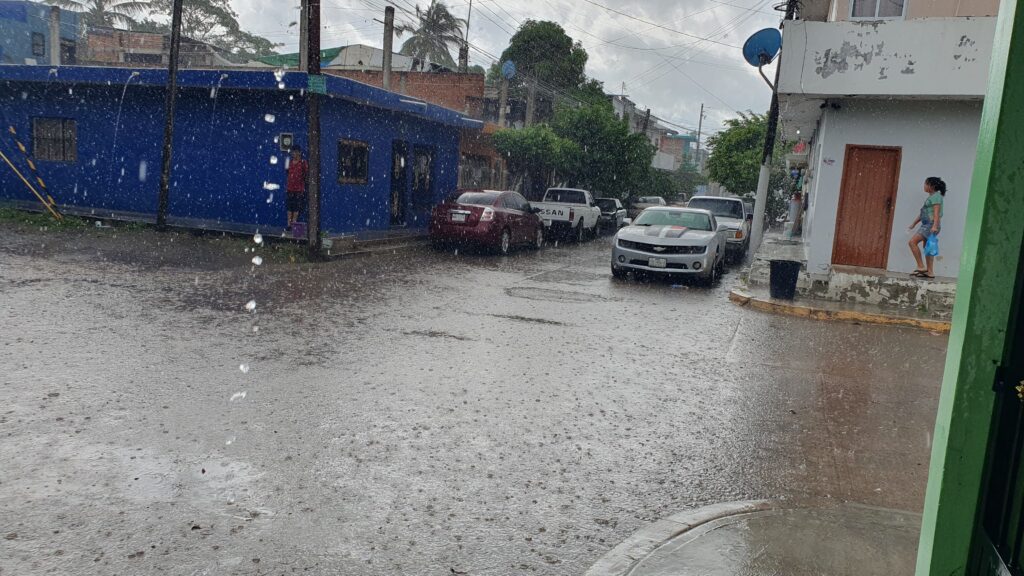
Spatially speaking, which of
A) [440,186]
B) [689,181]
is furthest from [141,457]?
[689,181]

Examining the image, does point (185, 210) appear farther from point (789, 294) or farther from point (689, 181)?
point (689, 181)

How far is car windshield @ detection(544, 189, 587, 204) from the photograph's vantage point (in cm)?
2586

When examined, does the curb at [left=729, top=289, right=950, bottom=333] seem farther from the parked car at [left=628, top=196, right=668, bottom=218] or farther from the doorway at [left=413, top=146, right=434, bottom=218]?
the parked car at [left=628, top=196, right=668, bottom=218]

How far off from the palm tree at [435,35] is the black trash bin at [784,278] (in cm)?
4151

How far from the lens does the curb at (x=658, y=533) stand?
141 inches

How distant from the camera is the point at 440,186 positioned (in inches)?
958

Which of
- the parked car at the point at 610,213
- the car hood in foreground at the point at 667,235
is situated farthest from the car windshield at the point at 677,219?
the parked car at the point at 610,213

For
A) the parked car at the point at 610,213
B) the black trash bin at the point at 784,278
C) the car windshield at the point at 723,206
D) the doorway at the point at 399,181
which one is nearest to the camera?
the black trash bin at the point at 784,278

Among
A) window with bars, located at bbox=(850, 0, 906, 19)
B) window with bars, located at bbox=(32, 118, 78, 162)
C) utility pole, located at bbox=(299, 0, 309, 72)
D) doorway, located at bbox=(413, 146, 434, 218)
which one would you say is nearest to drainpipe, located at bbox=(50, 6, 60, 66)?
window with bars, located at bbox=(32, 118, 78, 162)

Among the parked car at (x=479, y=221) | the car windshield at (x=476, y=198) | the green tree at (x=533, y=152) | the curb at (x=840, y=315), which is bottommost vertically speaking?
the curb at (x=840, y=315)

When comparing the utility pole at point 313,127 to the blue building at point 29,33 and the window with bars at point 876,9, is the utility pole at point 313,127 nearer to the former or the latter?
the window with bars at point 876,9

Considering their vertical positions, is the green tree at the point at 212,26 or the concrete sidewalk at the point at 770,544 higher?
the green tree at the point at 212,26

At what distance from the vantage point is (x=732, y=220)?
21.3 metres

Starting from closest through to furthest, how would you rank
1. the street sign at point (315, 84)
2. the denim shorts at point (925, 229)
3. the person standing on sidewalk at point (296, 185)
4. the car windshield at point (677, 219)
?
the denim shorts at point (925, 229)
the street sign at point (315, 84)
the car windshield at point (677, 219)
the person standing on sidewalk at point (296, 185)
